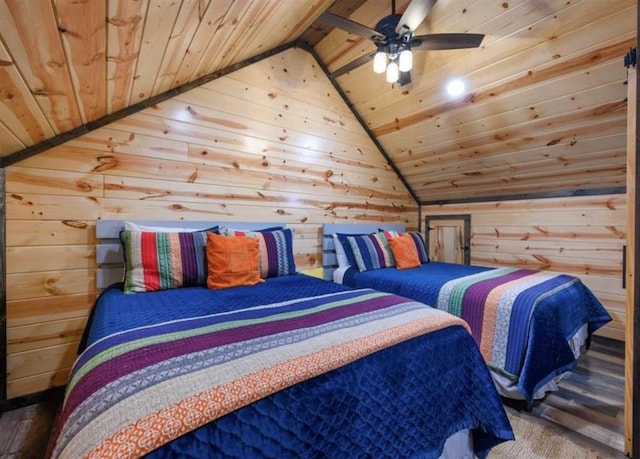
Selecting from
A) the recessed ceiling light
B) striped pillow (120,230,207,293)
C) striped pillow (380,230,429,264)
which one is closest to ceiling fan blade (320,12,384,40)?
the recessed ceiling light

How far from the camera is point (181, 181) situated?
2.26 meters

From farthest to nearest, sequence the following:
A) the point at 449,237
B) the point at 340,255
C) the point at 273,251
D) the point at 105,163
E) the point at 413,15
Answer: the point at 449,237 → the point at 340,255 → the point at 273,251 → the point at 105,163 → the point at 413,15

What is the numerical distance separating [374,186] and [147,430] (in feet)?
11.0

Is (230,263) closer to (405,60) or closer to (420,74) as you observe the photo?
(405,60)

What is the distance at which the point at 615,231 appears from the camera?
264 cm

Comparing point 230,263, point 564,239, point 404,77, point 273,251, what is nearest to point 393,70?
point 404,77

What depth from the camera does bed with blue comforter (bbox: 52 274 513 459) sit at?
61 centimetres

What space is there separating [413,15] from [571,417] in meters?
2.48

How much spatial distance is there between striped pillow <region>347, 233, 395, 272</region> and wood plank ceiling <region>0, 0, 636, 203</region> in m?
1.24

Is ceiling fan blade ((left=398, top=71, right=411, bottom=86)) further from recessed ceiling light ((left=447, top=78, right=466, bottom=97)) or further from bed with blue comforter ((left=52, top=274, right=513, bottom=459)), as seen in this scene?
bed with blue comforter ((left=52, top=274, right=513, bottom=459))

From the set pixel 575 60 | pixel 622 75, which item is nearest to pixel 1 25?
pixel 575 60

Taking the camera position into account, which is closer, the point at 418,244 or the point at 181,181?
the point at 181,181

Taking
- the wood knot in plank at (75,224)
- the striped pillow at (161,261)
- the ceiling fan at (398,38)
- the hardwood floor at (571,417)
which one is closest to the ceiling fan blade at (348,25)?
the ceiling fan at (398,38)

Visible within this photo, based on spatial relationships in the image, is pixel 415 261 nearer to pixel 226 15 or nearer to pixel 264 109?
pixel 264 109
